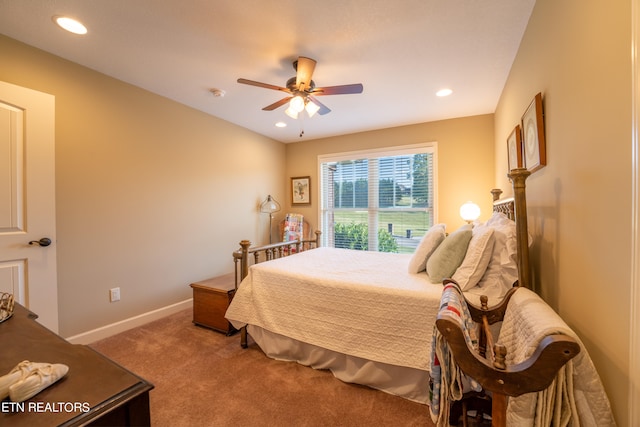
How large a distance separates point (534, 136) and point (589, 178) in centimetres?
73

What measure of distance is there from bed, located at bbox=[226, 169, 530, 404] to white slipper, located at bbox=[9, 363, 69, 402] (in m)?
1.41

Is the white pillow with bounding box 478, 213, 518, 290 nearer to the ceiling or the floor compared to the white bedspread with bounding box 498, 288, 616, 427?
nearer to the ceiling

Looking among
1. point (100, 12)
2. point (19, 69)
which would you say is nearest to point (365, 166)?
point (100, 12)

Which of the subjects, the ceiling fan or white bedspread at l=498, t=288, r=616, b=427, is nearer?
white bedspread at l=498, t=288, r=616, b=427

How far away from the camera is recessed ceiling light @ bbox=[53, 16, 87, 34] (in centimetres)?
173

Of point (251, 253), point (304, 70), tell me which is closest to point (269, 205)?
point (251, 253)

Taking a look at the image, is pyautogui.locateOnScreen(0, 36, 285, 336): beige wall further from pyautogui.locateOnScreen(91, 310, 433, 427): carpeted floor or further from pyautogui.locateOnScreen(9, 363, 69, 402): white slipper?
pyautogui.locateOnScreen(9, 363, 69, 402): white slipper

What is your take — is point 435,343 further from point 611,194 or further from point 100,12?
point 100,12

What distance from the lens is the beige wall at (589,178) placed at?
771mm

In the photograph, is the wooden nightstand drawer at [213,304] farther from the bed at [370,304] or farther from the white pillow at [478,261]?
the white pillow at [478,261]

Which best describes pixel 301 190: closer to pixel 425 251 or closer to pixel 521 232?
pixel 425 251

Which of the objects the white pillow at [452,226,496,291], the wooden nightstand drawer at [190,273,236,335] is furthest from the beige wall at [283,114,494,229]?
the wooden nightstand drawer at [190,273,236,335]

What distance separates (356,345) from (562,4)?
2.10 metres

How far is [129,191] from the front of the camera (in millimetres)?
2658
